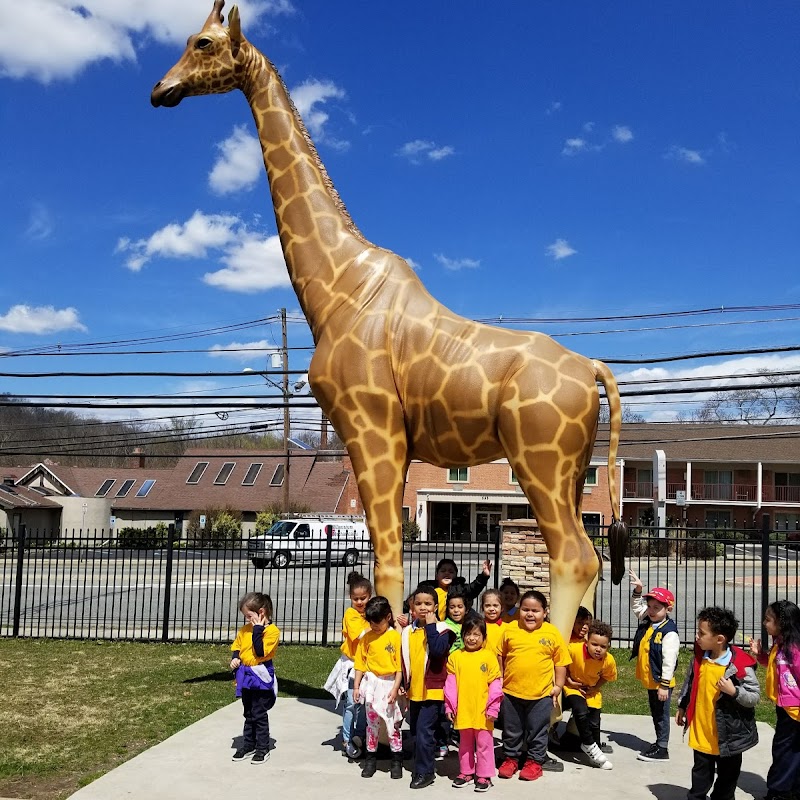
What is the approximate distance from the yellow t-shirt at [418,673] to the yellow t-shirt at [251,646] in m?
0.99

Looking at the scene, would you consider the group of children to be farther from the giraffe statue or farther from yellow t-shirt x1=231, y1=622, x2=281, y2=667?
the giraffe statue

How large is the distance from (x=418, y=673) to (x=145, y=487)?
38905 mm

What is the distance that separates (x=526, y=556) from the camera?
512 inches

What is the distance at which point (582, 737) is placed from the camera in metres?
5.83

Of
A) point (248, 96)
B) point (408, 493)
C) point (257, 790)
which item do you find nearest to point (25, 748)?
point (257, 790)

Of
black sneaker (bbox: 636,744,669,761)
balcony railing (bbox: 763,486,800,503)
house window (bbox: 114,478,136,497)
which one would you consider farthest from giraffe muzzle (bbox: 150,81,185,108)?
balcony railing (bbox: 763,486,800,503)

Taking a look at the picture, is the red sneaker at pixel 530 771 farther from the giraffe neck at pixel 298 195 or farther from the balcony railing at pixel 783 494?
the balcony railing at pixel 783 494

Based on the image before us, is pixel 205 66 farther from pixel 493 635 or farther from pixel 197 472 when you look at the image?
pixel 197 472

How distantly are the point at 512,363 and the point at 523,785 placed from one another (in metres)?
2.94

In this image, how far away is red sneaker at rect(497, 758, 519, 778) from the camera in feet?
17.5

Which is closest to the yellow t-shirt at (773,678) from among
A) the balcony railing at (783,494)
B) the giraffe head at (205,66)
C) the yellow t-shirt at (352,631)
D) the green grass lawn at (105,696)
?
the yellow t-shirt at (352,631)

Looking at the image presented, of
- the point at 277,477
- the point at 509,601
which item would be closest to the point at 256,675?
the point at 509,601

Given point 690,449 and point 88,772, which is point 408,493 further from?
point 88,772

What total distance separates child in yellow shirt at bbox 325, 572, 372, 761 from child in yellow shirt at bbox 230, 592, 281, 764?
0.57 m
